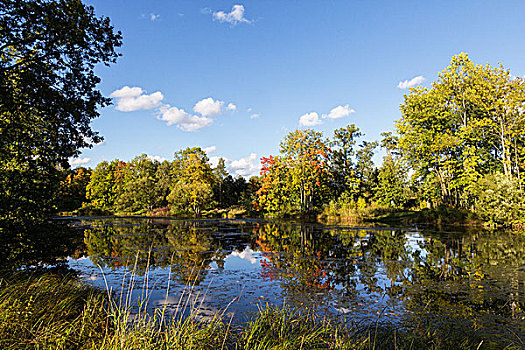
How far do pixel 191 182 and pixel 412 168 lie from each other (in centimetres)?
2886

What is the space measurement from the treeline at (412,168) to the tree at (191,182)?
145 mm

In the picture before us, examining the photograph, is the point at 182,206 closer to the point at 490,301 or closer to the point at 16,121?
the point at 16,121

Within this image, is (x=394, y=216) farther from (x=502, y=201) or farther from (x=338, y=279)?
(x=338, y=279)

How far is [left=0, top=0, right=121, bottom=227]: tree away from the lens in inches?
289

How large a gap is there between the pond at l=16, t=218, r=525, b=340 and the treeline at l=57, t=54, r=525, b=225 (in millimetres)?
12371

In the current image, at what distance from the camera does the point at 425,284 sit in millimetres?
7438

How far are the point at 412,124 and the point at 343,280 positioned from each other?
27.9 metres

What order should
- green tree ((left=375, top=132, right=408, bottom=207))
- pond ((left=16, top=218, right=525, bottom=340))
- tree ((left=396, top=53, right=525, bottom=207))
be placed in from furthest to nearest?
green tree ((left=375, top=132, right=408, bottom=207))
tree ((left=396, top=53, right=525, bottom=207))
pond ((left=16, top=218, right=525, bottom=340))

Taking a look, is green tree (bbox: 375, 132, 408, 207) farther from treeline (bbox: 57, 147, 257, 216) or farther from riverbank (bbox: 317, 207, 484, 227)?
treeline (bbox: 57, 147, 257, 216)

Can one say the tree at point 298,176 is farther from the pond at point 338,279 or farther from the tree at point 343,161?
the pond at point 338,279

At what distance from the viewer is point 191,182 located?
1754 inches

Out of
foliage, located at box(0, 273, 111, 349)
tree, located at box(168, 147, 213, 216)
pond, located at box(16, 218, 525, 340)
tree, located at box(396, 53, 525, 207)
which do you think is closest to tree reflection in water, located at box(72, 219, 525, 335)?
pond, located at box(16, 218, 525, 340)

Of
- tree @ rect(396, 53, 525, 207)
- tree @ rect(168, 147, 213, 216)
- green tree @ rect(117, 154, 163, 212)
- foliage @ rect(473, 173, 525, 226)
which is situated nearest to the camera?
foliage @ rect(473, 173, 525, 226)

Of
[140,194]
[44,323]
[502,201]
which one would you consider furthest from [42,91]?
[140,194]
